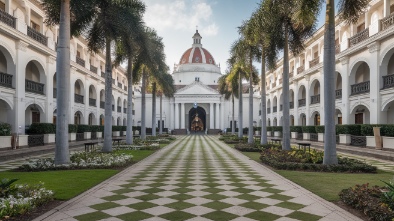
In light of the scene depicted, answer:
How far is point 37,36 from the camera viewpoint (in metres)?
25.9

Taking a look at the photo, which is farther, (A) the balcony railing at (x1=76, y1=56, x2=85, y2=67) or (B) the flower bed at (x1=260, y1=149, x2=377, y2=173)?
(A) the balcony railing at (x1=76, y1=56, x2=85, y2=67)

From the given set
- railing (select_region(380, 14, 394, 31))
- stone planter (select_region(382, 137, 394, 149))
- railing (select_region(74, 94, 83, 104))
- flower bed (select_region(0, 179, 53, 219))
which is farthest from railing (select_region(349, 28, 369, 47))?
railing (select_region(74, 94, 83, 104))

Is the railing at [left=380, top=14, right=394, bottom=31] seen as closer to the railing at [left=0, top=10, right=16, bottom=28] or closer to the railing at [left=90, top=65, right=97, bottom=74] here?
the railing at [left=0, top=10, right=16, bottom=28]

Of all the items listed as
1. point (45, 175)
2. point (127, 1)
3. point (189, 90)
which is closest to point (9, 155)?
point (45, 175)

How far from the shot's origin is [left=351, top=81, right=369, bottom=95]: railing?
25672 millimetres

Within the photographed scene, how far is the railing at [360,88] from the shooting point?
84.2 feet

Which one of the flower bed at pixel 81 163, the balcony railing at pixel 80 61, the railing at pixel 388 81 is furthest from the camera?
the balcony railing at pixel 80 61

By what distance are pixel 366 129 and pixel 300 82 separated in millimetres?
19373

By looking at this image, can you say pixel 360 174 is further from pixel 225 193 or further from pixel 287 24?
pixel 287 24

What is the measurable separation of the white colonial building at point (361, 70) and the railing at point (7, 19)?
821 inches

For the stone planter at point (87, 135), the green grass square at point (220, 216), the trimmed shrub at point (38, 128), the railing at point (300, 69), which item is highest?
the railing at point (300, 69)

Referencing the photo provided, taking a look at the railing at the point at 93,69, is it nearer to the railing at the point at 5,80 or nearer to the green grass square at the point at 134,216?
the railing at the point at 5,80

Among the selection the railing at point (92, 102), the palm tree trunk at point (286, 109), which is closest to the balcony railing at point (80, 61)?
the railing at point (92, 102)

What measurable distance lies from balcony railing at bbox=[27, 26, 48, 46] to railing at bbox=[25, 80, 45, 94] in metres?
3.53
